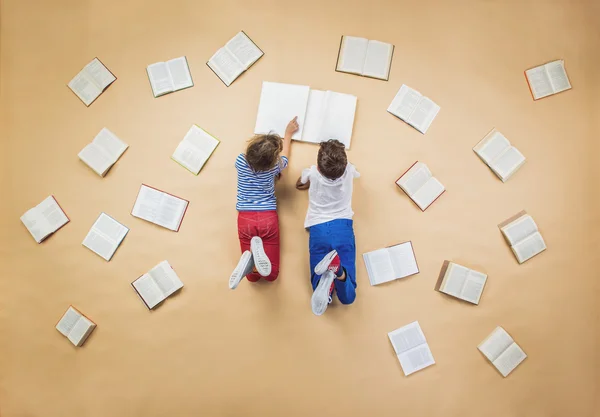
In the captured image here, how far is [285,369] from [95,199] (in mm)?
1550

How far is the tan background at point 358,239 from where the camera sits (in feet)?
9.95

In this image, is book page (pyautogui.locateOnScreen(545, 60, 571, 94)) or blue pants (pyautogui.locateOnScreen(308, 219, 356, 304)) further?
book page (pyautogui.locateOnScreen(545, 60, 571, 94))

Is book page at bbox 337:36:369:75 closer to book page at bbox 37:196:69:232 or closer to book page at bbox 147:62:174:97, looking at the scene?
book page at bbox 147:62:174:97

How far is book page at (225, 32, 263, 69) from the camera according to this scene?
10.1 ft

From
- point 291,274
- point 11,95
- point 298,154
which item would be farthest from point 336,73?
point 11,95

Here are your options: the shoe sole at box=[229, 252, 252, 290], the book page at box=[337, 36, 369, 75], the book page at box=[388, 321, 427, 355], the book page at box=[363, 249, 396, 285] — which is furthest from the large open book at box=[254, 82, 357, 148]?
the book page at box=[388, 321, 427, 355]

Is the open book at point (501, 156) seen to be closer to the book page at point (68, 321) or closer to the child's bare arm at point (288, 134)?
the child's bare arm at point (288, 134)

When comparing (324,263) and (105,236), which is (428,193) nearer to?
(324,263)

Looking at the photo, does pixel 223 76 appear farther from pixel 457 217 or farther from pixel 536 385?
pixel 536 385

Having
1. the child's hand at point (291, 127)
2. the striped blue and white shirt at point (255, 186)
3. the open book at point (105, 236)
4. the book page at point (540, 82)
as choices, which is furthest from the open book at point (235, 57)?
the book page at point (540, 82)

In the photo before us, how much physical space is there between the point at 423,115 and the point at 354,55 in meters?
0.55

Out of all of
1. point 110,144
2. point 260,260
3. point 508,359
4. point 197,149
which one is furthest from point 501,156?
point 110,144

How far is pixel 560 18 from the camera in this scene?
3057 mm

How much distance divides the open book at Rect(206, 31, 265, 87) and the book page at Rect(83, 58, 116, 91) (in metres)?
0.65
